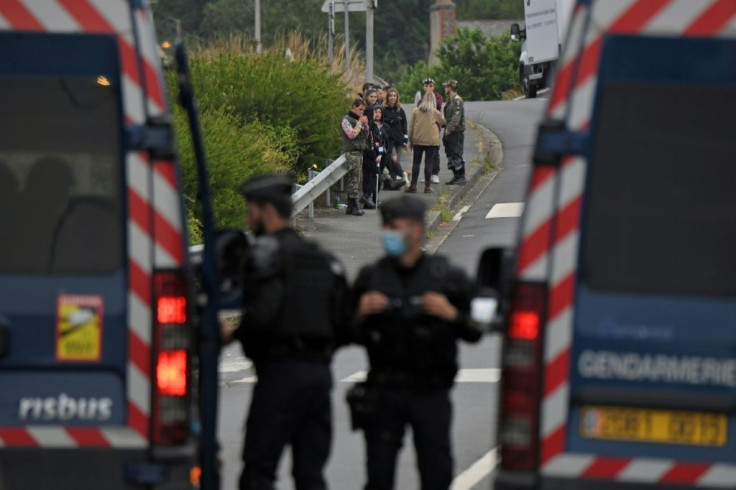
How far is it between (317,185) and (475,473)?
13.5 m

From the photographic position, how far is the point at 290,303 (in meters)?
7.01

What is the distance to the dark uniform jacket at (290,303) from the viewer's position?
22.8 feet

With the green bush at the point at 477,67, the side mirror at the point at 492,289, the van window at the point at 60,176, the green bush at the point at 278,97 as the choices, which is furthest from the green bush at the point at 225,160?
the green bush at the point at 477,67

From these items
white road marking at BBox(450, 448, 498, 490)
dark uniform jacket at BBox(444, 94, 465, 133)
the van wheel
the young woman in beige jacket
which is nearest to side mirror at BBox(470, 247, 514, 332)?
white road marking at BBox(450, 448, 498, 490)

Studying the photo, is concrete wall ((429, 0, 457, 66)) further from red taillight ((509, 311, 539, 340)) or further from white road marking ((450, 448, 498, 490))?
red taillight ((509, 311, 539, 340))

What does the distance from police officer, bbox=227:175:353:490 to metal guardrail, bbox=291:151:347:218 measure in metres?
14.9

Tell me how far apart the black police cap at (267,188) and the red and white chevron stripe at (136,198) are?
1.17m

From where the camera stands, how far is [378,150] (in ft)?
79.8

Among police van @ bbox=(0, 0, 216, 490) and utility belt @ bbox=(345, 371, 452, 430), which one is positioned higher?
police van @ bbox=(0, 0, 216, 490)

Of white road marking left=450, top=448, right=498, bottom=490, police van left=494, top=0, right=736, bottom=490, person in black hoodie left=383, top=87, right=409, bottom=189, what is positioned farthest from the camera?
person in black hoodie left=383, top=87, right=409, bottom=189

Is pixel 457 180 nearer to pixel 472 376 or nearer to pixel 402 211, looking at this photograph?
pixel 472 376

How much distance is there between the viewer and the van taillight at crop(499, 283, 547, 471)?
19.3 ft

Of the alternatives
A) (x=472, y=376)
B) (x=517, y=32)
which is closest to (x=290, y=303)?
(x=472, y=376)

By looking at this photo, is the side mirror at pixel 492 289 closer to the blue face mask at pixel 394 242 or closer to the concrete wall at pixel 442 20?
the blue face mask at pixel 394 242
